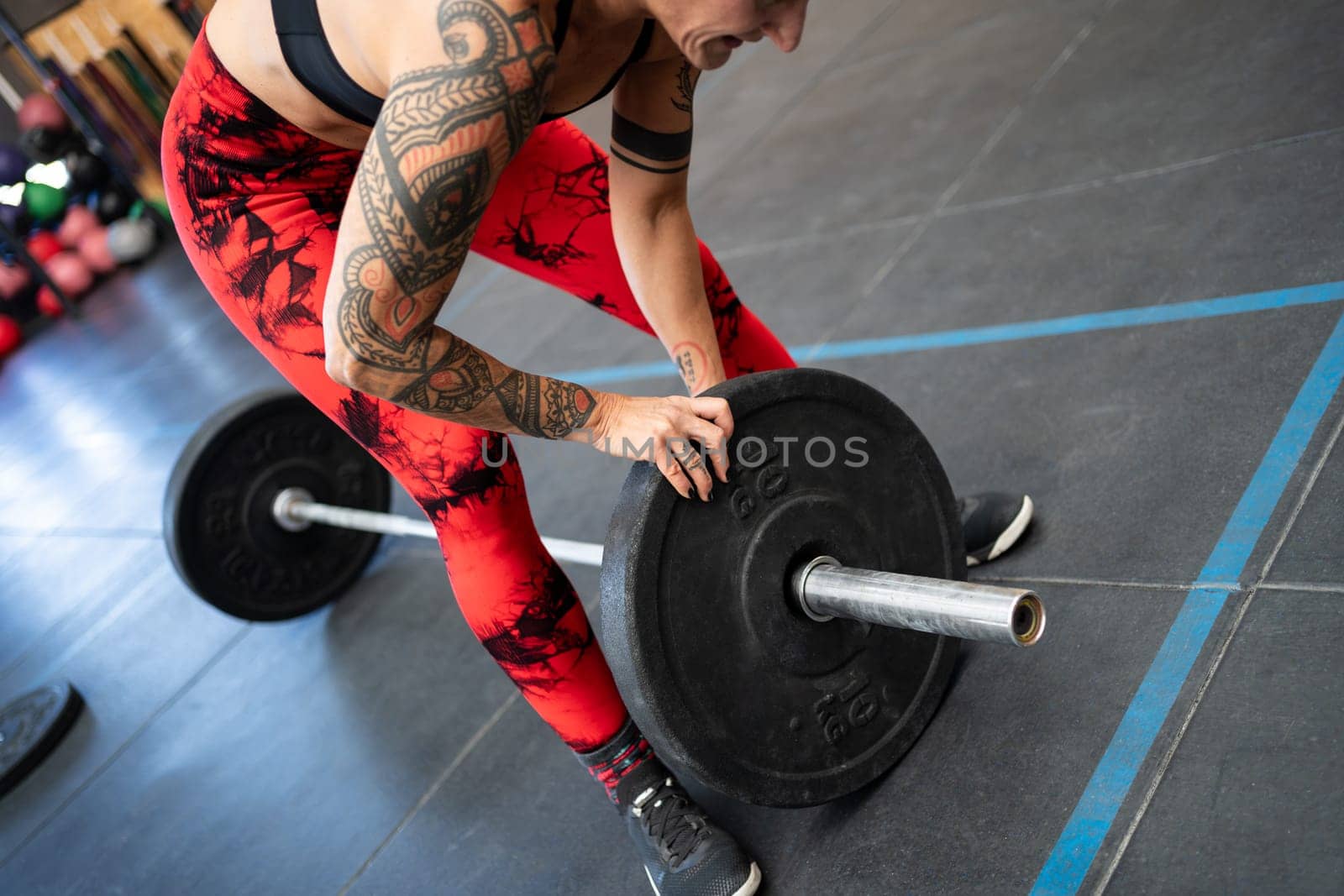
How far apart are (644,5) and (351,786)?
1.62 m

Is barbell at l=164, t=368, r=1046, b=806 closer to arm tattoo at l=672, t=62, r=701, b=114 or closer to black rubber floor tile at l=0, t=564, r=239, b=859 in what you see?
arm tattoo at l=672, t=62, r=701, b=114

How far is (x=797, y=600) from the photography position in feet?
4.52

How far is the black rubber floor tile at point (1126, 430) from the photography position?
165 centimetres

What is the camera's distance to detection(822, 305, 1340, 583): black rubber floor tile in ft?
5.40

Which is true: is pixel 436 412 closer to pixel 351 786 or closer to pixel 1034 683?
pixel 1034 683

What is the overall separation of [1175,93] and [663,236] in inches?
75.1

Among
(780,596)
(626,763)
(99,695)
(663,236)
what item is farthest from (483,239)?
(99,695)

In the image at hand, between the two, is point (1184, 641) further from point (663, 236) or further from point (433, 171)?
point (433, 171)

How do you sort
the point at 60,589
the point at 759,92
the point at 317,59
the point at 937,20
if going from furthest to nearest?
the point at 759,92
the point at 937,20
the point at 60,589
the point at 317,59

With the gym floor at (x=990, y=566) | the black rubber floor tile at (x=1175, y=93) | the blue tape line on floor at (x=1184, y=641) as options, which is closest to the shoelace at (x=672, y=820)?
the gym floor at (x=990, y=566)

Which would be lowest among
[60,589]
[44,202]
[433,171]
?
[60,589]

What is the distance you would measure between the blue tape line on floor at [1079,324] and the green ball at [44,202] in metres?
5.66

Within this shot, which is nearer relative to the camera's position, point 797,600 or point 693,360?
point 797,600

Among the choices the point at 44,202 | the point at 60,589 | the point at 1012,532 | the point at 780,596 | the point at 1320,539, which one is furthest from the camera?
the point at 44,202
